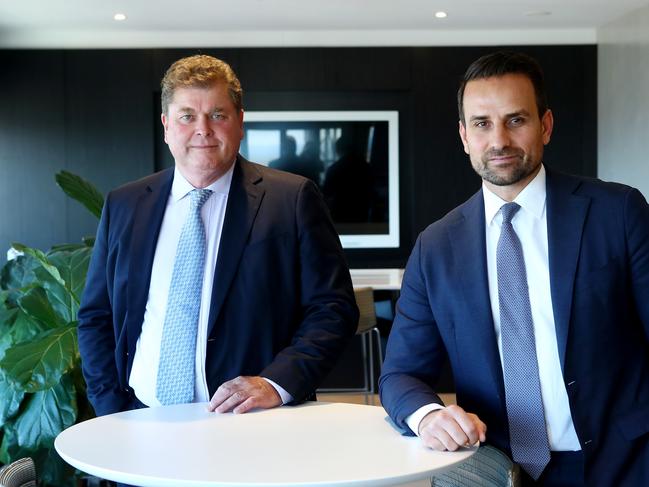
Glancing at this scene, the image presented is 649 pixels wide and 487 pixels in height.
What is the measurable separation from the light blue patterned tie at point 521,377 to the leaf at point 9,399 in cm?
218

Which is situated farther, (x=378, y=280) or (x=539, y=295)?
(x=378, y=280)

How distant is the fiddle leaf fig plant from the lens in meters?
3.33

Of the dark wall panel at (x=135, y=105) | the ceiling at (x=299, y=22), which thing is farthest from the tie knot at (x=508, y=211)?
the dark wall panel at (x=135, y=105)

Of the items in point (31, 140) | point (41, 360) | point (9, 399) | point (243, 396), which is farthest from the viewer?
point (31, 140)

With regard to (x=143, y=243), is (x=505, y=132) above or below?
above

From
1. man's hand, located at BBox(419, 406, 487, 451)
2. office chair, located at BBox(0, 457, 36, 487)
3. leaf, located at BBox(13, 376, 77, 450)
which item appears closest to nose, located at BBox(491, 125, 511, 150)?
man's hand, located at BBox(419, 406, 487, 451)

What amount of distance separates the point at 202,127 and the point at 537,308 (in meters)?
0.91

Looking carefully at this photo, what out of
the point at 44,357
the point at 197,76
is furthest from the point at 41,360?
the point at 197,76

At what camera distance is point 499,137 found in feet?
6.22

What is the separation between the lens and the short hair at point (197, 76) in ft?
7.53

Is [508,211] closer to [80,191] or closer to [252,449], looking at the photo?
[252,449]

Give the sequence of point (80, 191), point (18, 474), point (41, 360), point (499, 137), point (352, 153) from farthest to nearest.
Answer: point (352, 153), point (80, 191), point (41, 360), point (499, 137), point (18, 474)

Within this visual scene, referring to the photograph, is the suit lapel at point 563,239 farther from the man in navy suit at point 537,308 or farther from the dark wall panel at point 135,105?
the dark wall panel at point 135,105

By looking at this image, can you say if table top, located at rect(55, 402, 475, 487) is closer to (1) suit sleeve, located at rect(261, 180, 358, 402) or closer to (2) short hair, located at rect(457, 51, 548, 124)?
(1) suit sleeve, located at rect(261, 180, 358, 402)
